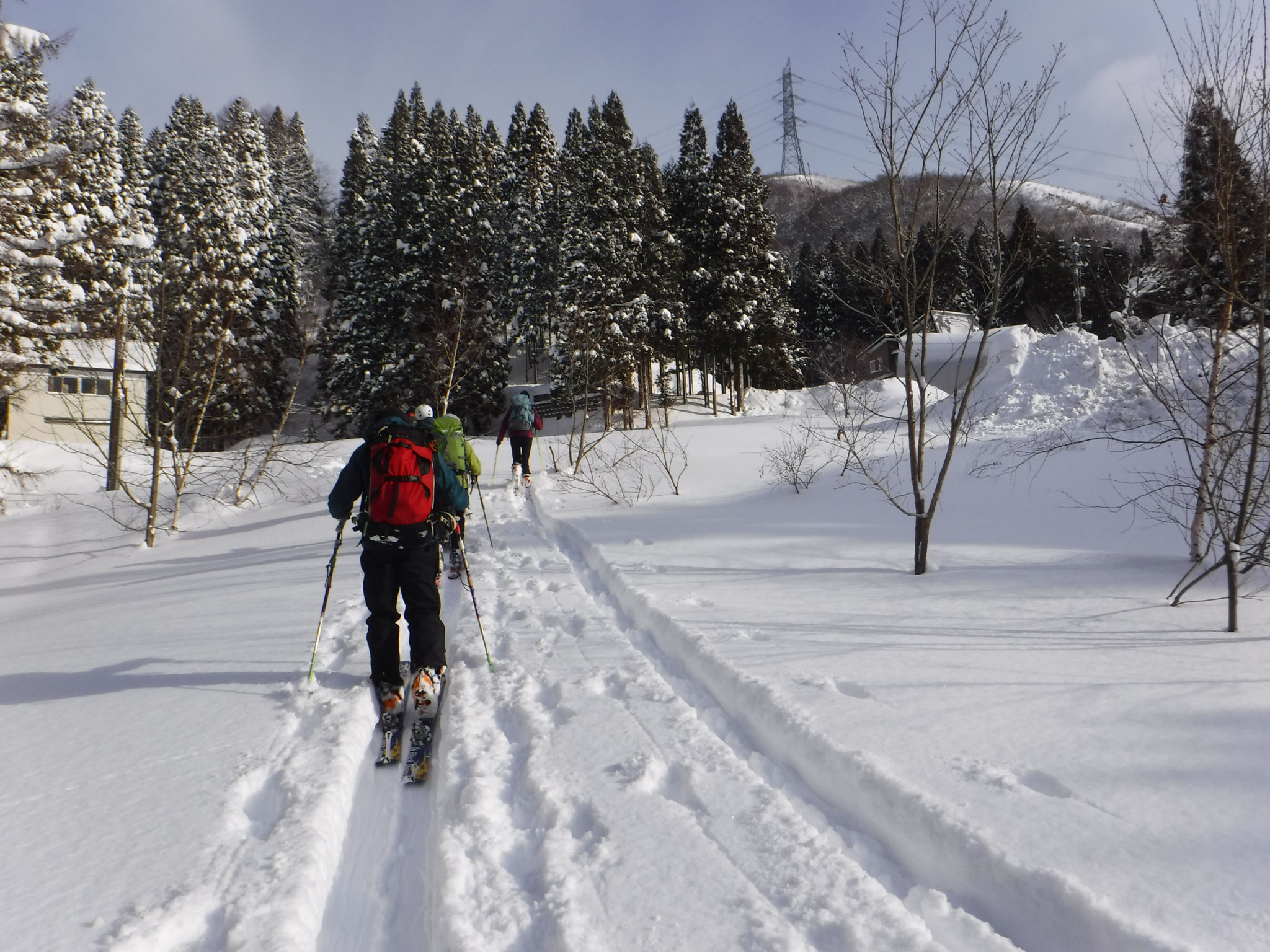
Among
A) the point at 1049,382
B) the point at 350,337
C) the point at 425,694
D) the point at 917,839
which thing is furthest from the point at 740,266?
the point at 917,839

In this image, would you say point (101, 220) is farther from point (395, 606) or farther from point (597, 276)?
point (395, 606)

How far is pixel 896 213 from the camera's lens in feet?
20.9

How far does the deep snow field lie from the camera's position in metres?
2.43

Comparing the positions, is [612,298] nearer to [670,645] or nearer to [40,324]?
[40,324]

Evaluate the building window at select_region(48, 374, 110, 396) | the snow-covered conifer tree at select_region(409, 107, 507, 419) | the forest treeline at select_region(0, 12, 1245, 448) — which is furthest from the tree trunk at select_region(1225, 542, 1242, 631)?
the building window at select_region(48, 374, 110, 396)

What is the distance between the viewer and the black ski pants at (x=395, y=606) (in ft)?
14.2

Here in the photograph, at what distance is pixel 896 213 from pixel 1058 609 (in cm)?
362

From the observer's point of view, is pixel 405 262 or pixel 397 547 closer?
pixel 397 547

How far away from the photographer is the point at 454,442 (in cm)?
758

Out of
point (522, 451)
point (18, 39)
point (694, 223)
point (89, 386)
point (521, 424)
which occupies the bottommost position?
point (522, 451)

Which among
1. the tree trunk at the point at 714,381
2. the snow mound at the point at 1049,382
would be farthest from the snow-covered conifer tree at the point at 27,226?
the tree trunk at the point at 714,381

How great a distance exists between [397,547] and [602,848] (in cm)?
221

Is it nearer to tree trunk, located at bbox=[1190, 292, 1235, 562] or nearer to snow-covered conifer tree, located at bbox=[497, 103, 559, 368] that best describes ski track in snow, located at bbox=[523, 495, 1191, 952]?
tree trunk, located at bbox=[1190, 292, 1235, 562]

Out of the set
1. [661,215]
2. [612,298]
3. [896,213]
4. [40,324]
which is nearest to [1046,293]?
[661,215]
